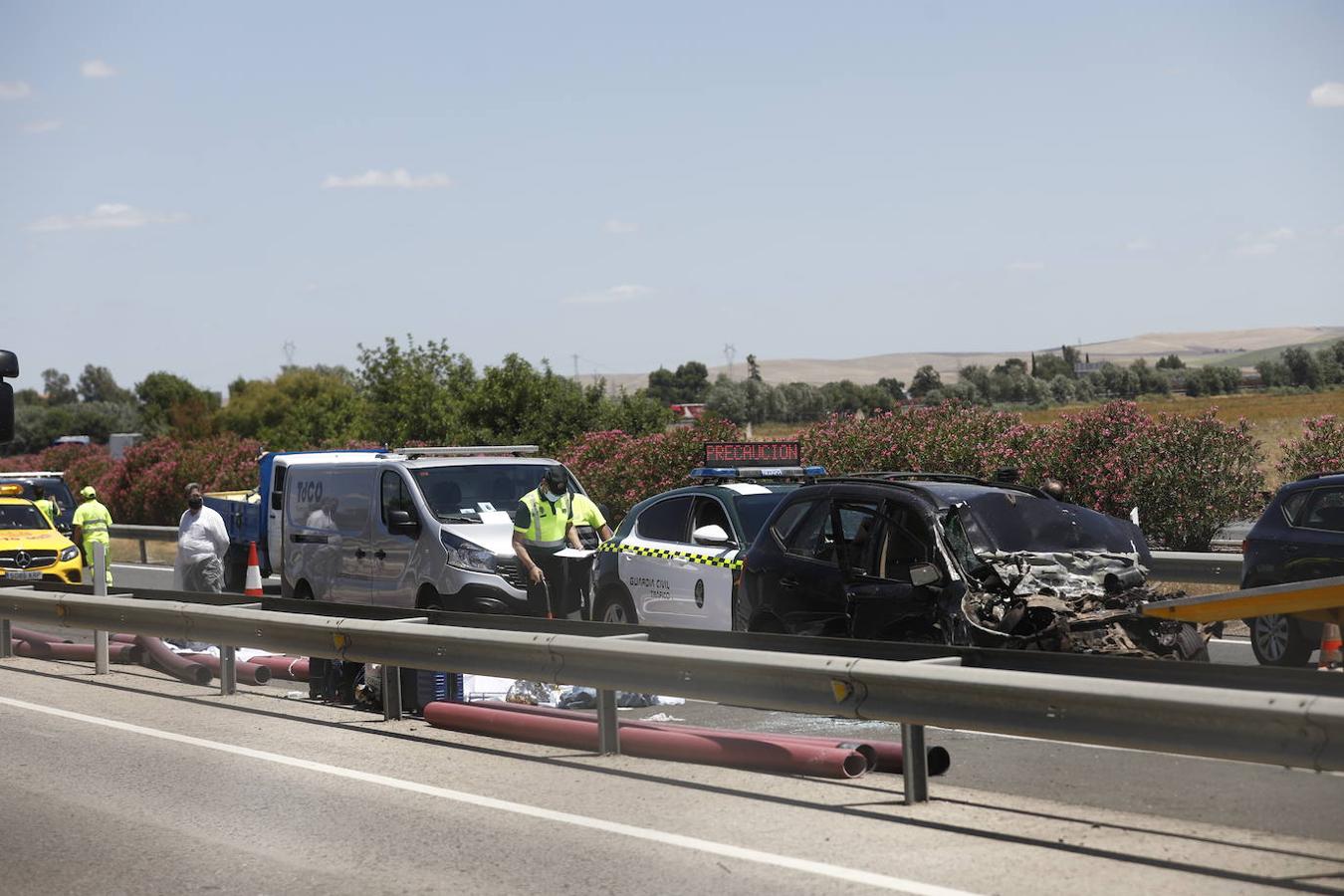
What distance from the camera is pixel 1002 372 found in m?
132

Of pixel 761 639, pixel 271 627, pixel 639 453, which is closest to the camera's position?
pixel 761 639

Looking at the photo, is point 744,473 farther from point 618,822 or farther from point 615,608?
point 618,822

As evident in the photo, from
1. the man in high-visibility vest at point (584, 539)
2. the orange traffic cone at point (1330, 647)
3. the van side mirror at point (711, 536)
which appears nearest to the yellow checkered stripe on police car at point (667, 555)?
the van side mirror at point (711, 536)

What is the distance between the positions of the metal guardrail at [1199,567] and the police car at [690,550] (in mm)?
4110

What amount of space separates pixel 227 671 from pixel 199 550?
5880 millimetres

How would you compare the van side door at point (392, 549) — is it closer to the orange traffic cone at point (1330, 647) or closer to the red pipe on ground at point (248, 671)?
the red pipe on ground at point (248, 671)

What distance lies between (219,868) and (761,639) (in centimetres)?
345

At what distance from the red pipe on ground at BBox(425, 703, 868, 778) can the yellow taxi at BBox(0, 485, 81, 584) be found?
50.1 ft

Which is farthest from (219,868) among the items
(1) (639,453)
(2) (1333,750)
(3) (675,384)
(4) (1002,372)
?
(3) (675,384)

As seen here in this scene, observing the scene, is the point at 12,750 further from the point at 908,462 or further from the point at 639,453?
the point at 639,453

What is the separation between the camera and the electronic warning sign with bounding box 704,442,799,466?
15.6 metres

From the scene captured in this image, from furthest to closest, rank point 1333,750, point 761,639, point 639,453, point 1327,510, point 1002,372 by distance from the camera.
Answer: point 1002,372 → point 639,453 → point 1327,510 → point 761,639 → point 1333,750

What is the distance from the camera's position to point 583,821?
7.65m

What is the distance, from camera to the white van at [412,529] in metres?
15.2
